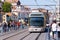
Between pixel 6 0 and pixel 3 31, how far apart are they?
100607 mm

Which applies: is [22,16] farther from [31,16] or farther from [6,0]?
[31,16]

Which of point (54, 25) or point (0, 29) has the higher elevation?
point (54, 25)

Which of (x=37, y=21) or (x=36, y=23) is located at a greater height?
(x=37, y=21)

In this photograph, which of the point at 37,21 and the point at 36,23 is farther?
the point at 37,21

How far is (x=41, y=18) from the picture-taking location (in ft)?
143

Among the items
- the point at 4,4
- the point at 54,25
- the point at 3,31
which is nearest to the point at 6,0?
the point at 4,4

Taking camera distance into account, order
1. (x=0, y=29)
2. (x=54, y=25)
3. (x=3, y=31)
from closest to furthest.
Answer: (x=54, y=25) → (x=0, y=29) → (x=3, y=31)

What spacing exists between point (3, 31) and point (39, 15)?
6863 mm

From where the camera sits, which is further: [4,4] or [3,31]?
[4,4]

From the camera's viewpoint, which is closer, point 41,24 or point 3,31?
point 41,24

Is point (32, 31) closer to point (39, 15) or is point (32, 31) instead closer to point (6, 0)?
point (39, 15)

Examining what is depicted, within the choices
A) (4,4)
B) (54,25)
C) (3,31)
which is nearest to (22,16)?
(4,4)

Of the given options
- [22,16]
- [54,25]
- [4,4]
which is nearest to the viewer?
[54,25]

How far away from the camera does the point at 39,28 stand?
4328 cm
